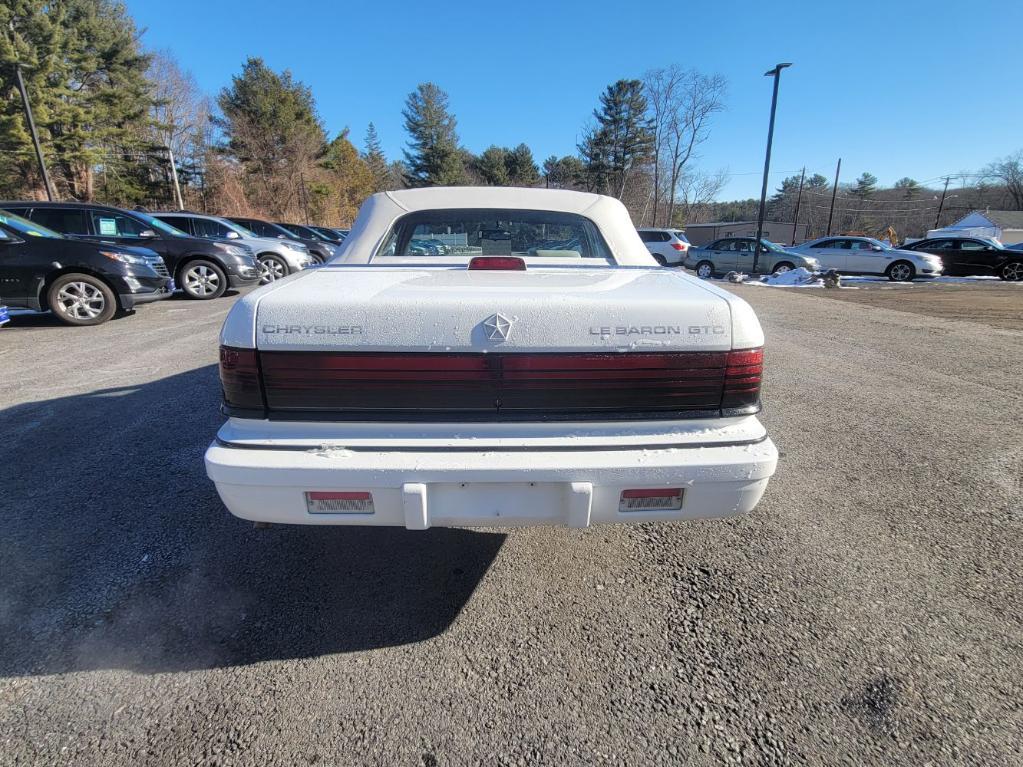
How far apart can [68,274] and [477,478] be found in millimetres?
8256

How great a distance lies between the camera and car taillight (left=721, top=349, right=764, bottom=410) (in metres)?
1.74

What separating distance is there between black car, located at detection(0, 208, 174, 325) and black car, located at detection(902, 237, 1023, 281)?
23.5m

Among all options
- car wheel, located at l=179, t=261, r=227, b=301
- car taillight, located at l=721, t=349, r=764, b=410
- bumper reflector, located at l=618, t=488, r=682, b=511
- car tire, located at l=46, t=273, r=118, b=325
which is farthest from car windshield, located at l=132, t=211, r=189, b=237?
car taillight, located at l=721, t=349, r=764, b=410

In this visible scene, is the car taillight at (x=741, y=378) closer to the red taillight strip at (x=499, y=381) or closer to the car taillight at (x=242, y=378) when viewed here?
the red taillight strip at (x=499, y=381)

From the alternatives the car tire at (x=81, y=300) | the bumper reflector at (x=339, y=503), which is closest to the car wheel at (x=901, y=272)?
the bumper reflector at (x=339, y=503)

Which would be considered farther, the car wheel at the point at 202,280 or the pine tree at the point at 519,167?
the pine tree at the point at 519,167

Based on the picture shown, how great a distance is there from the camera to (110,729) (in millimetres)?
1516

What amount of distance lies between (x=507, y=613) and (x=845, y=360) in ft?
19.1

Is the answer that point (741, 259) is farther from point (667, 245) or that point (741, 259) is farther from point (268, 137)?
point (268, 137)

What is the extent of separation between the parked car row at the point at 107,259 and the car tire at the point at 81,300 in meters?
0.01

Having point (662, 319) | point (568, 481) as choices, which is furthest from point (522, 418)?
point (662, 319)

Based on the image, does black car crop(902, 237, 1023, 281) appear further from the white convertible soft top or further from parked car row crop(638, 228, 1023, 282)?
the white convertible soft top

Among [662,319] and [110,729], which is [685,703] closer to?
[662,319]

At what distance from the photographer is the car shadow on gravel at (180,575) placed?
6.01ft
